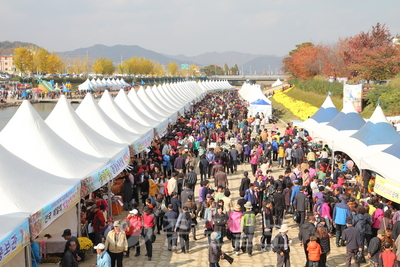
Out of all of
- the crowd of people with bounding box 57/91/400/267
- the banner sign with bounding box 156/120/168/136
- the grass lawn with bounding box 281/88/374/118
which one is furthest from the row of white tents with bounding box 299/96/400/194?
the grass lawn with bounding box 281/88/374/118

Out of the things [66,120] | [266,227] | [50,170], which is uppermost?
[66,120]

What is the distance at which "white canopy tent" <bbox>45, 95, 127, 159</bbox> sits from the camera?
10500 millimetres

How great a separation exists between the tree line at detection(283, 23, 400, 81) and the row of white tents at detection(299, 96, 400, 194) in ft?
45.8

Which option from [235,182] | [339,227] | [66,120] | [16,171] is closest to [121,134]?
[66,120]

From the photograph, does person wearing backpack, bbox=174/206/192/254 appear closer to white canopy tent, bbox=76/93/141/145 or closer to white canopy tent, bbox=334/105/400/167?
white canopy tent, bbox=76/93/141/145

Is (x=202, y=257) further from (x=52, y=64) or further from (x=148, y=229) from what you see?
(x=52, y=64)

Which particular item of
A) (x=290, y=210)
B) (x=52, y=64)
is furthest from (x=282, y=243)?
(x=52, y=64)

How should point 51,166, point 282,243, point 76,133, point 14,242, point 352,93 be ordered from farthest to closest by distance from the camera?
point 352,93 → point 76,133 → point 51,166 → point 282,243 → point 14,242

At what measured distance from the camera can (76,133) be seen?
35.0ft

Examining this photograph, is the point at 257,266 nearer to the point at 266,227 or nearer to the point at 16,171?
the point at 266,227

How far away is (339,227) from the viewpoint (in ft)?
28.8

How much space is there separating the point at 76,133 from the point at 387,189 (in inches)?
296

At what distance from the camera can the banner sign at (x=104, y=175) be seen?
8281mm

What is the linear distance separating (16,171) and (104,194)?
3.92 metres
